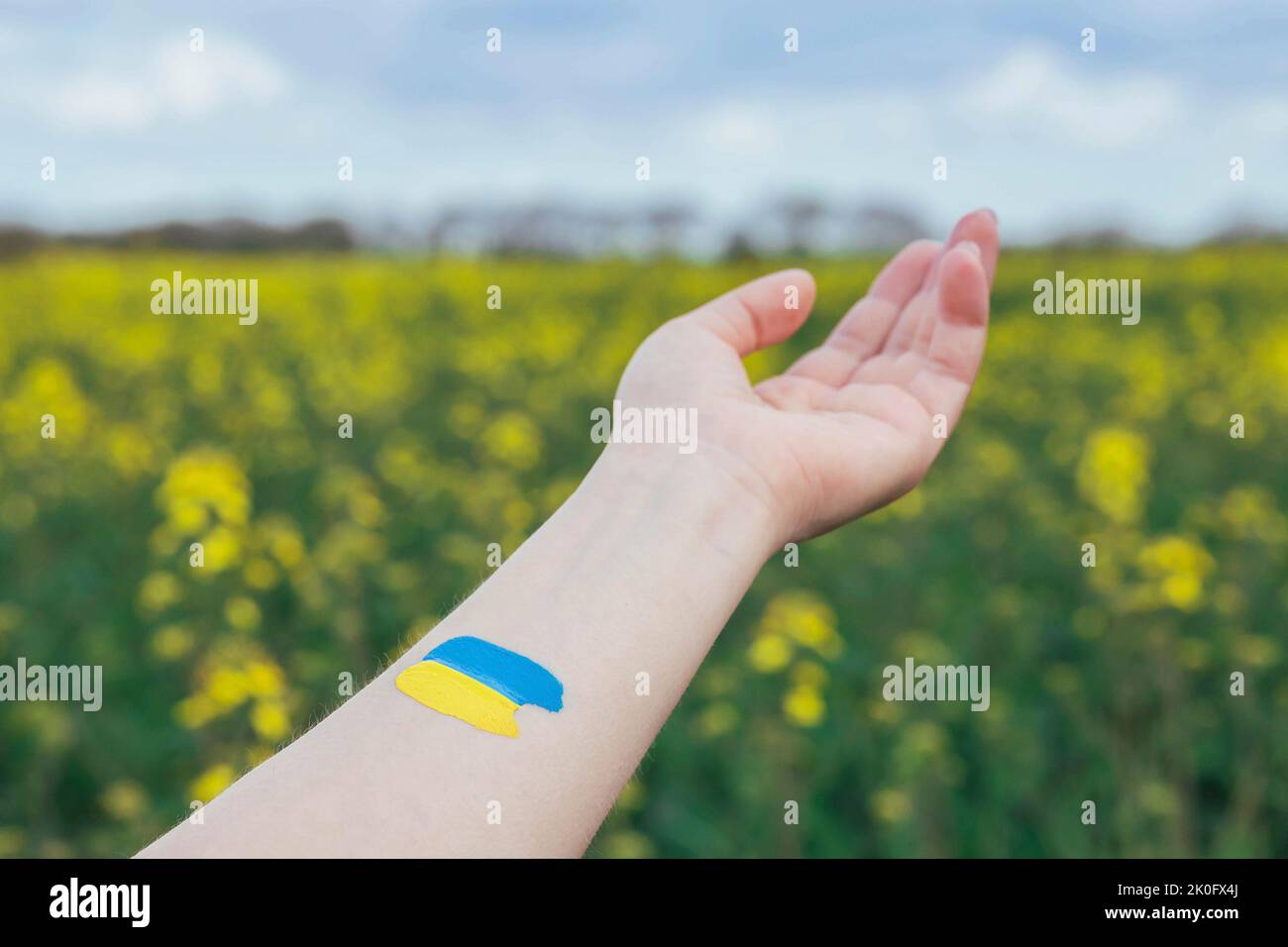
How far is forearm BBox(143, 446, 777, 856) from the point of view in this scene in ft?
2.97

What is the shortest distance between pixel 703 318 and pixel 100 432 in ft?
13.6

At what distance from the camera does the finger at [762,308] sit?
5.01ft

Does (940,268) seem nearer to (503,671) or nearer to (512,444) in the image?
(503,671)

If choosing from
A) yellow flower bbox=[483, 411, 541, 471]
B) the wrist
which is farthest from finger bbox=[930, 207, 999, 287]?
yellow flower bbox=[483, 411, 541, 471]

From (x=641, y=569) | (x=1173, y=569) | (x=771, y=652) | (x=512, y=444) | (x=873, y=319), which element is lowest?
(x=771, y=652)

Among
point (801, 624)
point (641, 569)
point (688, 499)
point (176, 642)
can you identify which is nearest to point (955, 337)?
point (688, 499)

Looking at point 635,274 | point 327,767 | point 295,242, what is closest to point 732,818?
point 327,767

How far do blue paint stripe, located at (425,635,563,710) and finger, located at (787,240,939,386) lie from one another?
759mm

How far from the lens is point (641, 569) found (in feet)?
3.77

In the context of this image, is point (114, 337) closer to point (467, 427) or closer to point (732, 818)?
point (467, 427)

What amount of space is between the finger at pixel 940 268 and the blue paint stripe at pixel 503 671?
0.83 meters

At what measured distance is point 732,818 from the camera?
7.90 ft

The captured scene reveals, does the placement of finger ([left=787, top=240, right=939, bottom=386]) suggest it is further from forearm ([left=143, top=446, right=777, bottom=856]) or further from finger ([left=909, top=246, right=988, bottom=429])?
forearm ([left=143, top=446, right=777, bottom=856])

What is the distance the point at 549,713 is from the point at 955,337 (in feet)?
2.75
